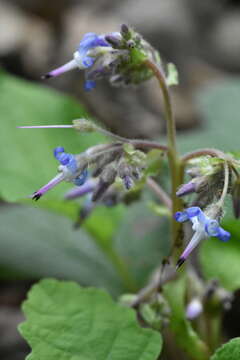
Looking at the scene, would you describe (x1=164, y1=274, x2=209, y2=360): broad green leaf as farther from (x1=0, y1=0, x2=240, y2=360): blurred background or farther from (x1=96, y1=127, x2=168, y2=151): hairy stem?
(x1=0, y1=0, x2=240, y2=360): blurred background

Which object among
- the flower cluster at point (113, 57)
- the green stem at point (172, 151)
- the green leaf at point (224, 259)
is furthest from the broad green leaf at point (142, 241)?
the flower cluster at point (113, 57)

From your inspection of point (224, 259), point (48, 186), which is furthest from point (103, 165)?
point (224, 259)

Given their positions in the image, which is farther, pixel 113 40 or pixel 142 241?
pixel 142 241

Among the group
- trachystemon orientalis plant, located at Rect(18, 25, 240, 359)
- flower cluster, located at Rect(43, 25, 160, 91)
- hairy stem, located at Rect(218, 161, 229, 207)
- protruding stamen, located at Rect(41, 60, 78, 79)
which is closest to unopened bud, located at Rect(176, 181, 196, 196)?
trachystemon orientalis plant, located at Rect(18, 25, 240, 359)

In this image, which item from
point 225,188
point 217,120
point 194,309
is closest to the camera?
point 225,188

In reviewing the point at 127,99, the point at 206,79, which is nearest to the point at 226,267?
the point at 127,99

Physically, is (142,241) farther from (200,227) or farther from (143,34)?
(143,34)

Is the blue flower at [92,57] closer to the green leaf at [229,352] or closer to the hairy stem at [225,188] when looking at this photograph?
the hairy stem at [225,188]
